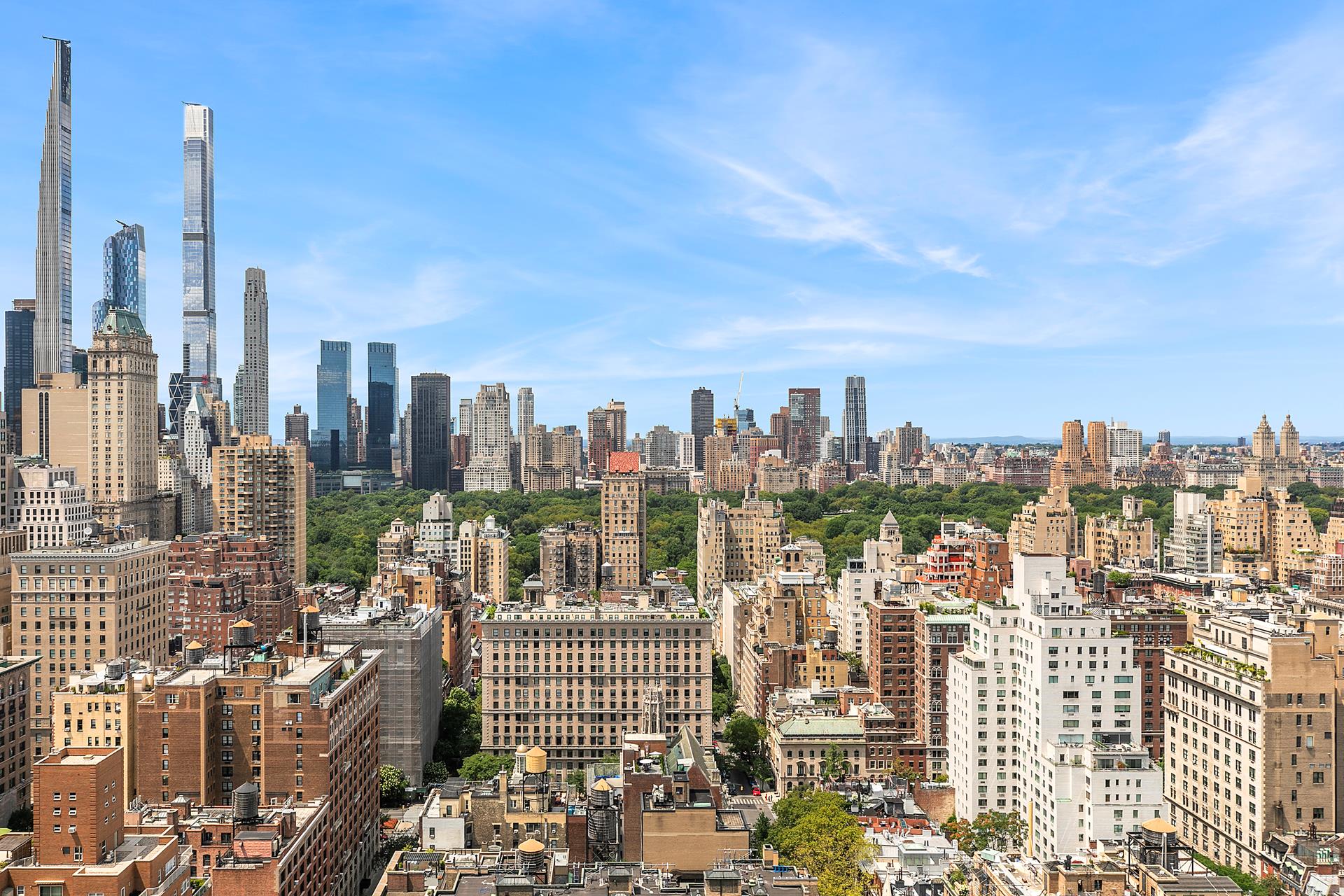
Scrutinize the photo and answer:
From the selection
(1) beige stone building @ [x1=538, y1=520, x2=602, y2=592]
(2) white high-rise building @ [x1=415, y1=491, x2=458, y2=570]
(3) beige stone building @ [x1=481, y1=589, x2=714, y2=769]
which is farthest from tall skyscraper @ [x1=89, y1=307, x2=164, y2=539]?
(3) beige stone building @ [x1=481, y1=589, x2=714, y2=769]

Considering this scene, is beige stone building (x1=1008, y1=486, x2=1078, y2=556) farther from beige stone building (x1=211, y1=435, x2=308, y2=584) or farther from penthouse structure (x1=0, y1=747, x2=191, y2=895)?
penthouse structure (x1=0, y1=747, x2=191, y2=895)

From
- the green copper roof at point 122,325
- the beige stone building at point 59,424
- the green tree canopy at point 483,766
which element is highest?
the green copper roof at point 122,325

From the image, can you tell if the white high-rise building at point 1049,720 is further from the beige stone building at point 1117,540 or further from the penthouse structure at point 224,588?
the beige stone building at point 1117,540

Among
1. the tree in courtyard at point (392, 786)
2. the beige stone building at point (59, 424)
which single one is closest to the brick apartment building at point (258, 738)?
the tree in courtyard at point (392, 786)

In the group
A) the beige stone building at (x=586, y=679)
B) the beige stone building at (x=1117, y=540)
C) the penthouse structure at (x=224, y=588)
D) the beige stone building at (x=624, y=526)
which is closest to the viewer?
the beige stone building at (x=586, y=679)

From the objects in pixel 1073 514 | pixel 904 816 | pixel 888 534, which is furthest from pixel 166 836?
pixel 1073 514

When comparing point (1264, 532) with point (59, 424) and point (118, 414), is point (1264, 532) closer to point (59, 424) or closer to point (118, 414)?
point (118, 414)
